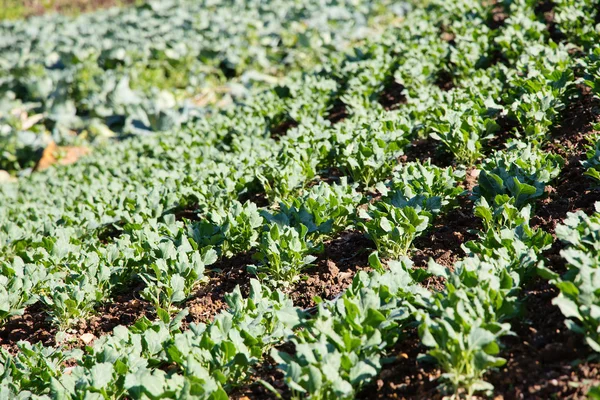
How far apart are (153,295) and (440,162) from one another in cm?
279

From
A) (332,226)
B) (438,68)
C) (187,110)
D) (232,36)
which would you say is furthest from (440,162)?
(232,36)

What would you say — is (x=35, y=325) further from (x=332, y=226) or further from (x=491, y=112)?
(x=491, y=112)

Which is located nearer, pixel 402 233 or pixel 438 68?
pixel 402 233

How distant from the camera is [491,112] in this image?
5.42 m

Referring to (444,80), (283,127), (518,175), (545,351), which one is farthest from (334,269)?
(444,80)

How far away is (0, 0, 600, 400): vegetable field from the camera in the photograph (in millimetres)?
2764

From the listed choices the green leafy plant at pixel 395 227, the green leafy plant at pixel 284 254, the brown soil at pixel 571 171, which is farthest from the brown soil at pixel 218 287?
the brown soil at pixel 571 171

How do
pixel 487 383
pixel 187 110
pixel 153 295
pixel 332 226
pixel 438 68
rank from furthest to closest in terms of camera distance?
pixel 187 110 < pixel 438 68 < pixel 332 226 < pixel 153 295 < pixel 487 383

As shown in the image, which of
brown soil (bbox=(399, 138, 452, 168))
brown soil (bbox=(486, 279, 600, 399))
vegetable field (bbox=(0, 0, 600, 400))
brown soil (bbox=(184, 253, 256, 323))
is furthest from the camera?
brown soil (bbox=(399, 138, 452, 168))

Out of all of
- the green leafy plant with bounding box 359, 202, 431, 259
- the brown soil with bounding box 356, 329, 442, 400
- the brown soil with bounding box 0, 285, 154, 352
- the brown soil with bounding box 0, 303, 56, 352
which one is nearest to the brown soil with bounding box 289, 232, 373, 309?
the green leafy plant with bounding box 359, 202, 431, 259

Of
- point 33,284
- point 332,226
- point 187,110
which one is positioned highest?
point 332,226

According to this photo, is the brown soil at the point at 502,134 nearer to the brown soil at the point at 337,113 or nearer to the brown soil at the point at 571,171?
the brown soil at the point at 571,171

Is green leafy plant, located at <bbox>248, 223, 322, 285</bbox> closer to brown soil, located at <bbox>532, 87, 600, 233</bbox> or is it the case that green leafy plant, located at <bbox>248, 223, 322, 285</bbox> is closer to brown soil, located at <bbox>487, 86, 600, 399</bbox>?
brown soil, located at <bbox>487, 86, 600, 399</bbox>

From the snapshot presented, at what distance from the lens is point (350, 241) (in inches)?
173
